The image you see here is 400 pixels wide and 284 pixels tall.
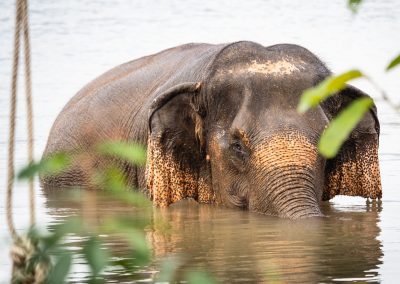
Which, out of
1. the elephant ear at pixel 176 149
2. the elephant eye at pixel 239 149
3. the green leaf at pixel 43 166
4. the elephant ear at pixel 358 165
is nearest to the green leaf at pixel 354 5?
the green leaf at pixel 43 166

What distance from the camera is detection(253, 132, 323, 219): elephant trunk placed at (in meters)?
9.96

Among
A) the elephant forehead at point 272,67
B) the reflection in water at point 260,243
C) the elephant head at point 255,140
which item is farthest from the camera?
the elephant forehead at point 272,67

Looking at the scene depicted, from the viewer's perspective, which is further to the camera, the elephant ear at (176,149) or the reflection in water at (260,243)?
the elephant ear at (176,149)

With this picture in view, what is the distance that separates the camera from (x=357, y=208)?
1114cm

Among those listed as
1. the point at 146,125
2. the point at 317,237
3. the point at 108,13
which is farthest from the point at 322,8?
the point at 317,237

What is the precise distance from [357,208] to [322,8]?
24021 mm

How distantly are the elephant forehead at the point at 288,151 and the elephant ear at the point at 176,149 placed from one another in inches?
36.4

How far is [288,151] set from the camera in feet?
33.0

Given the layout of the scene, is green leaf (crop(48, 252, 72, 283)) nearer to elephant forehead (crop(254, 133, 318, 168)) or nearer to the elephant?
the elephant

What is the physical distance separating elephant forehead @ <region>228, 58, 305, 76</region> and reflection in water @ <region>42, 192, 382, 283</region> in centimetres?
109

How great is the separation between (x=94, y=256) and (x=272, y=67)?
299 inches

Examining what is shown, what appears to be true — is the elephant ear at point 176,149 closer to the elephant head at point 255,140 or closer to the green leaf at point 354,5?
the elephant head at point 255,140

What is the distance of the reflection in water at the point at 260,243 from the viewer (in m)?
7.82

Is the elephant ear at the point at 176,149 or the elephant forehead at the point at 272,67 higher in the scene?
the elephant forehead at the point at 272,67
